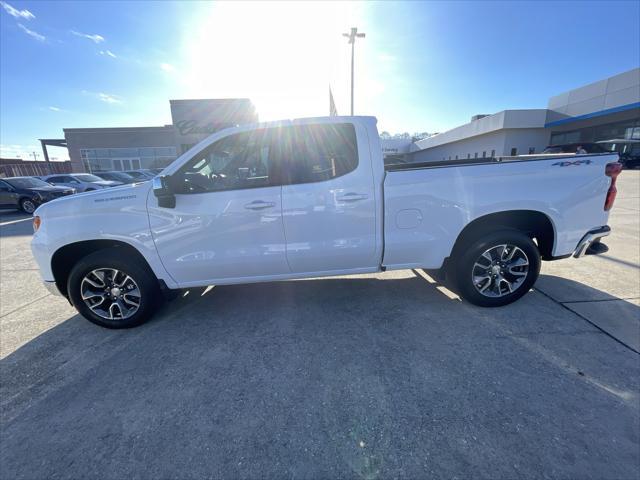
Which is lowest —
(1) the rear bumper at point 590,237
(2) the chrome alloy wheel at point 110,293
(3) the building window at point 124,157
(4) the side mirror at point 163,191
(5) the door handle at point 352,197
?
(2) the chrome alloy wheel at point 110,293

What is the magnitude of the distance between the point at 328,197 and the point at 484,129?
39.5m

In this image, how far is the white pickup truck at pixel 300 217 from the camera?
9.66 feet

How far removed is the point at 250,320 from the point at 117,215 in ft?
5.73

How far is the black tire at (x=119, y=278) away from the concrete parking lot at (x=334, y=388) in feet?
0.57

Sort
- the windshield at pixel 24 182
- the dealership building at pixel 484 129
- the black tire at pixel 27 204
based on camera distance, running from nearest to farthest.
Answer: the black tire at pixel 27 204, the windshield at pixel 24 182, the dealership building at pixel 484 129

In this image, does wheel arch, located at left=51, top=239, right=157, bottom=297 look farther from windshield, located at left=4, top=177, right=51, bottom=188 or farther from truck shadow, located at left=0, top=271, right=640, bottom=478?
windshield, located at left=4, top=177, right=51, bottom=188

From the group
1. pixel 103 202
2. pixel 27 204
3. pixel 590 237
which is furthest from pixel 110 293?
pixel 27 204

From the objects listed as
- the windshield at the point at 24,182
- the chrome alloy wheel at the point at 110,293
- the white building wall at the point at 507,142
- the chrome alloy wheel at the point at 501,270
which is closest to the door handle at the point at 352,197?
the chrome alloy wheel at the point at 501,270

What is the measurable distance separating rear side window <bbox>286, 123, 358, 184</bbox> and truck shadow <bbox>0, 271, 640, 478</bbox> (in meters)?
1.58

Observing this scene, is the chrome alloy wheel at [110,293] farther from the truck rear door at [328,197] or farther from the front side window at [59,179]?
the front side window at [59,179]

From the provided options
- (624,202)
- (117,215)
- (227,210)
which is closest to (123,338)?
(117,215)

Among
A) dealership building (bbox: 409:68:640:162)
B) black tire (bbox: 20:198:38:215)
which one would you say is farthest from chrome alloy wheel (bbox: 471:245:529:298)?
dealership building (bbox: 409:68:640:162)

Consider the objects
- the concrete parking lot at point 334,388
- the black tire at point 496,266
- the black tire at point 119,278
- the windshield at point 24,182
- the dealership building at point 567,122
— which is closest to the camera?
the concrete parking lot at point 334,388

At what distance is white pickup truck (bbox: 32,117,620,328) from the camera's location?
294cm
